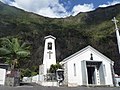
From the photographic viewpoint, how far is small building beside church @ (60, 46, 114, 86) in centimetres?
2239

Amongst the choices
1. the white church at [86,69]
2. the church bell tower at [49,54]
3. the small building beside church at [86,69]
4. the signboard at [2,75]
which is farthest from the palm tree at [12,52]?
the church bell tower at [49,54]

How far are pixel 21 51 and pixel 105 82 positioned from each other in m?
12.4

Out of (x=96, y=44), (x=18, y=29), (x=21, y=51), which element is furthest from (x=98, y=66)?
(x=18, y=29)

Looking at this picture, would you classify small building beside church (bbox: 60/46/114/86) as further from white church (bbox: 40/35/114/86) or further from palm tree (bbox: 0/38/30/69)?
palm tree (bbox: 0/38/30/69)

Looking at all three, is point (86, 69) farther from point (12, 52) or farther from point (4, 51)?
point (4, 51)

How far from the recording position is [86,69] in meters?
22.8

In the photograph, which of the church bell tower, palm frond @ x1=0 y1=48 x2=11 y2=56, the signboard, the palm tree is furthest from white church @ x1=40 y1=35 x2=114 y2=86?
the signboard

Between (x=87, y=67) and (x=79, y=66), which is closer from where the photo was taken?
(x=79, y=66)

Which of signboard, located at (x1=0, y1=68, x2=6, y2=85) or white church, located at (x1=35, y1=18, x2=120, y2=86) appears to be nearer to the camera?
signboard, located at (x1=0, y1=68, x2=6, y2=85)

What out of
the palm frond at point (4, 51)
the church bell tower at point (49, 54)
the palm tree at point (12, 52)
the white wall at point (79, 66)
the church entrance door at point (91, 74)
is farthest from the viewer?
the church bell tower at point (49, 54)

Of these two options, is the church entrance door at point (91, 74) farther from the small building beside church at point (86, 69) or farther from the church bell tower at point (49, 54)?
the church bell tower at point (49, 54)

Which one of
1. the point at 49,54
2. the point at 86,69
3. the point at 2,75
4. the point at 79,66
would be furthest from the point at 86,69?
the point at 2,75

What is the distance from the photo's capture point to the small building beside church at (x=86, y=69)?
2239cm

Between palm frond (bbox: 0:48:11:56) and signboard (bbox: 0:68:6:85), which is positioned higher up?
palm frond (bbox: 0:48:11:56)
